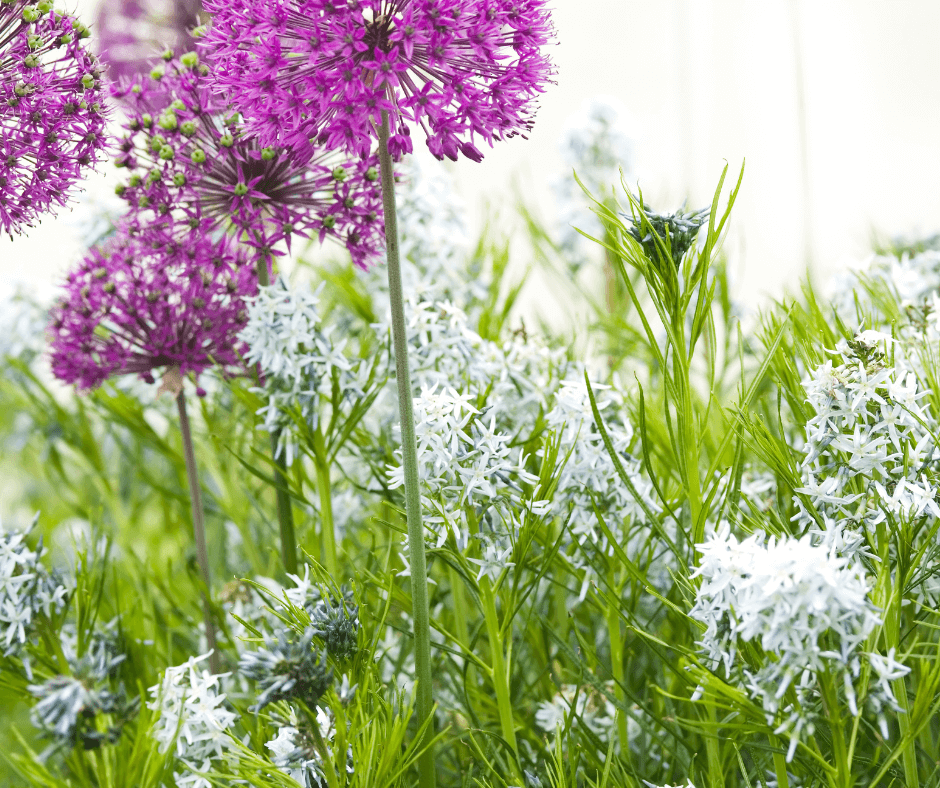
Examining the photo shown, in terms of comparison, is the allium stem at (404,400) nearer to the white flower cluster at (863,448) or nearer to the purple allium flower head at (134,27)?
the white flower cluster at (863,448)

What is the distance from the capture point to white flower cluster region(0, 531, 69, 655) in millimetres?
553

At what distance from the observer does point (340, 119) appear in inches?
18.2

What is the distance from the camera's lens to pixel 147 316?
0.66 meters

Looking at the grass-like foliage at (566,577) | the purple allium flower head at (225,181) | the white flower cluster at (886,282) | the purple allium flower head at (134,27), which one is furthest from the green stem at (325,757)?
the purple allium flower head at (134,27)

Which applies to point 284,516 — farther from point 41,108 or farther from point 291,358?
point 41,108

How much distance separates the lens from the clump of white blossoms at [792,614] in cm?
35

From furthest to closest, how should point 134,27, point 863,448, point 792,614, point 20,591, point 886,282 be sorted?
point 134,27 < point 886,282 < point 20,591 < point 863,448 < point 792,614

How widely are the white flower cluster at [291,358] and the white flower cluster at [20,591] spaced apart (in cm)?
17

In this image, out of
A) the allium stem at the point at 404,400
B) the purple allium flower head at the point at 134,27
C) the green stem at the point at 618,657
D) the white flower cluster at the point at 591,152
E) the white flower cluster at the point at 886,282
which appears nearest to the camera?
the allium stem at the point at 404,400

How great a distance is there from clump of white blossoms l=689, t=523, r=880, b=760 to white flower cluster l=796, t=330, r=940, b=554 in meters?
0.07

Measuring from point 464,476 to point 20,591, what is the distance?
30 cm

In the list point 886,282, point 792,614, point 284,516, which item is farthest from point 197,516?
point 886,282

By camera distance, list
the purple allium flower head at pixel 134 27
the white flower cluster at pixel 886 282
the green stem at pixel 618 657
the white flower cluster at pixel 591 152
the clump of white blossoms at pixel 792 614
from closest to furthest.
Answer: the clump of white blossoms at pixel 792 614 → the green stem at pixel 618 657 → the white flower cluster at pixel 886 282 → the purple allium flower head at pixel 134 27 → the white flower cluster at pixel 591 152

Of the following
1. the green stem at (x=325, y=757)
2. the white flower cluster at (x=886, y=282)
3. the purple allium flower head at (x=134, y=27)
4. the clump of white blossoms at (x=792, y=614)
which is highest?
the purple allium flower head at (x=134, y=27)
